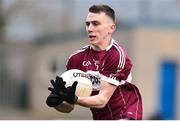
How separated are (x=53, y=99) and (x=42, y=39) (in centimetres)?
3239

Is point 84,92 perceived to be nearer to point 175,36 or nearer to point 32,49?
point 175,36

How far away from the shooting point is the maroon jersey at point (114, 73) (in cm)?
888

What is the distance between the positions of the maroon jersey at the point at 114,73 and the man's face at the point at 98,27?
18cm

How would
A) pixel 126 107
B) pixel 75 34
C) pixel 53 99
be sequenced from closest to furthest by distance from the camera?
pixel 53 99 → pixel 126 107 → pixel 75 34

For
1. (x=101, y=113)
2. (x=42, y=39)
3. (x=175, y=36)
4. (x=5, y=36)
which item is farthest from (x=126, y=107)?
(x=5, y=36)

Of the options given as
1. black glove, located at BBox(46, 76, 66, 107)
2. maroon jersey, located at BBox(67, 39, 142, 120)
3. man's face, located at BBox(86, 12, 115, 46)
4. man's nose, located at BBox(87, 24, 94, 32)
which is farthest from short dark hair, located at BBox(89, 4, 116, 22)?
black glove, located at BBox(46, 76, 66, 107)

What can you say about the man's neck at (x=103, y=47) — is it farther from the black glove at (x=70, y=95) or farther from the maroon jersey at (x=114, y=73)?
the black glove at (x=70, y=95)

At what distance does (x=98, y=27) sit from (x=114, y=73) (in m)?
0.54

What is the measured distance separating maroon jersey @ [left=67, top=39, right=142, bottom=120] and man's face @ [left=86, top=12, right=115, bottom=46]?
0.18 m

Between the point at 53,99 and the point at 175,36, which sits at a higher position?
the point at 175,36

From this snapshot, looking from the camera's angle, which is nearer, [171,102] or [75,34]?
[171,102]

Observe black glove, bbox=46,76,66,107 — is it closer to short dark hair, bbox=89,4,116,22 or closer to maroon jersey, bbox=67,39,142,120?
maroon jersey, bbox=67,39,142,120

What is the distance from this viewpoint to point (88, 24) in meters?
8.83

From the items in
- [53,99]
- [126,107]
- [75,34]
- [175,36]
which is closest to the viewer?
[53,99]
